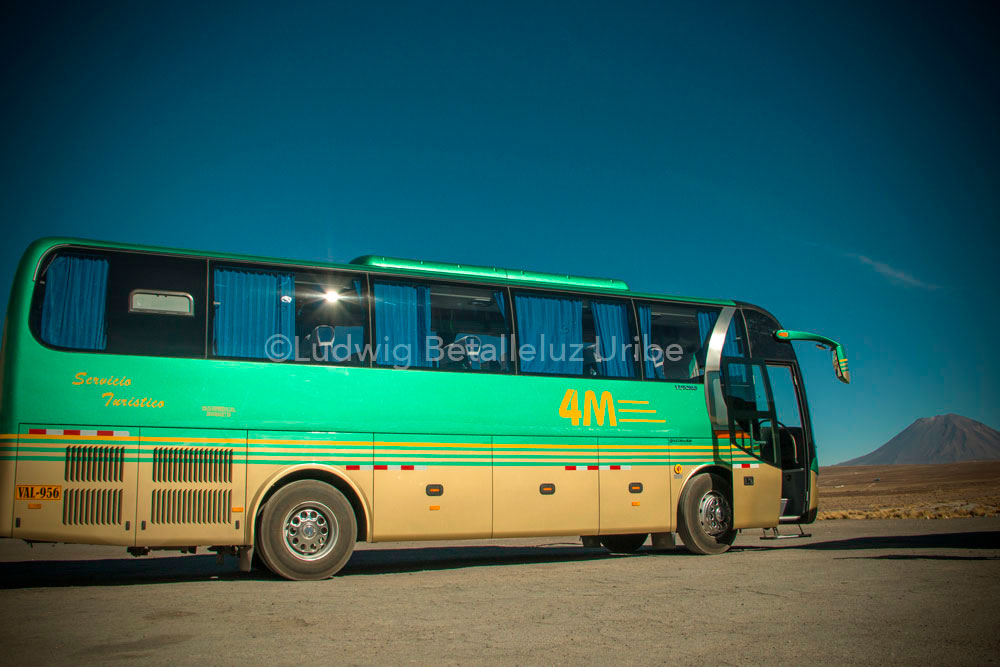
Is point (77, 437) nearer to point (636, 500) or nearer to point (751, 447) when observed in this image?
point (636, 500)

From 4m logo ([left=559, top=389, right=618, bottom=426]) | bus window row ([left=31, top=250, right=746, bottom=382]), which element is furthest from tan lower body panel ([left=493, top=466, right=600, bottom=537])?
bus window row ([left=31, top=250, right=746, bottom=382])

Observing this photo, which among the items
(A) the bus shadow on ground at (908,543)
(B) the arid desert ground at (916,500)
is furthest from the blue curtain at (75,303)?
(B) the arid desert ground at (916,500)

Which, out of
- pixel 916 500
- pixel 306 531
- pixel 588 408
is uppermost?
pixel 588 408

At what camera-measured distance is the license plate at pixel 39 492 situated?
8875 mm

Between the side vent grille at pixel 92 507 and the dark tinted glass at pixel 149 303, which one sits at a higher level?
the dark tinted glass at pixel 149 303

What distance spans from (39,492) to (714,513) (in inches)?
374

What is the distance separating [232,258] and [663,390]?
665cm

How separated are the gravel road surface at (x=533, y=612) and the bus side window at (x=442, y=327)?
2.79 m

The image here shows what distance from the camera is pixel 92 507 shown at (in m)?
9.18

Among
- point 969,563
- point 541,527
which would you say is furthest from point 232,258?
point 969,563

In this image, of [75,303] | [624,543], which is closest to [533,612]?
[75,303]

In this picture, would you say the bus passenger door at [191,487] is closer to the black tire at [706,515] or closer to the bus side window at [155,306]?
the bus side window at [155,306]

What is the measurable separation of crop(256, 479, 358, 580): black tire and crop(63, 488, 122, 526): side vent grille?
1.63m

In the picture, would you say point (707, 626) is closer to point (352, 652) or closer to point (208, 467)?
point (352, 652)
